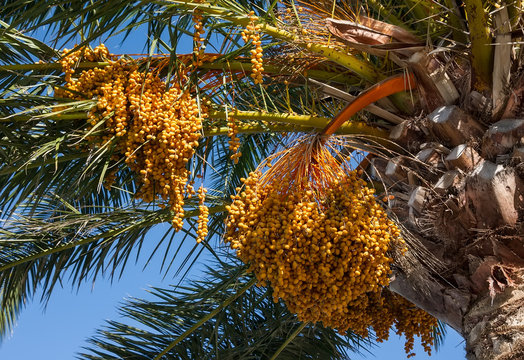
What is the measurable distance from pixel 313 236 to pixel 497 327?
3.43 ft

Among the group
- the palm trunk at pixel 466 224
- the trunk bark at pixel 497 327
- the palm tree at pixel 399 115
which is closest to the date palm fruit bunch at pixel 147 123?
the palm tree at pixel 399 115

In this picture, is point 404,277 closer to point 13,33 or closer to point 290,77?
point 290,77

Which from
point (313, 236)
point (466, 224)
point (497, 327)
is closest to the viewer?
point (313, 236)

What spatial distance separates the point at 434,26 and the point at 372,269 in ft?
5.51

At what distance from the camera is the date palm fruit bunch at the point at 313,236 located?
3.52 meters

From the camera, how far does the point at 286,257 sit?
3.52m

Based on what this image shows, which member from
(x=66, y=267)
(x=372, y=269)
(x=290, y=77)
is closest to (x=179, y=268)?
(x=66, y=267)

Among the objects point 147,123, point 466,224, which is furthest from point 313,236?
point 147,123

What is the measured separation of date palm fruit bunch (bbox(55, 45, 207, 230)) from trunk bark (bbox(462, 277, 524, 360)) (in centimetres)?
159

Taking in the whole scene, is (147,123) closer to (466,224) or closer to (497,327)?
(466,224)

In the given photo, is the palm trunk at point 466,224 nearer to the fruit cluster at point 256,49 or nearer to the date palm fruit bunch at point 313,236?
the date palm fruit bunch at point 313,236

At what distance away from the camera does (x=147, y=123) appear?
3.68 m

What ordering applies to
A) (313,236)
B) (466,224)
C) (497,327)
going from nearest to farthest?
(313,236) < (497,327) < (466,224)


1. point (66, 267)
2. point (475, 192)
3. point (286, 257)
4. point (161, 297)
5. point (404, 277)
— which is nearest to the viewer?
point (286, 257)
